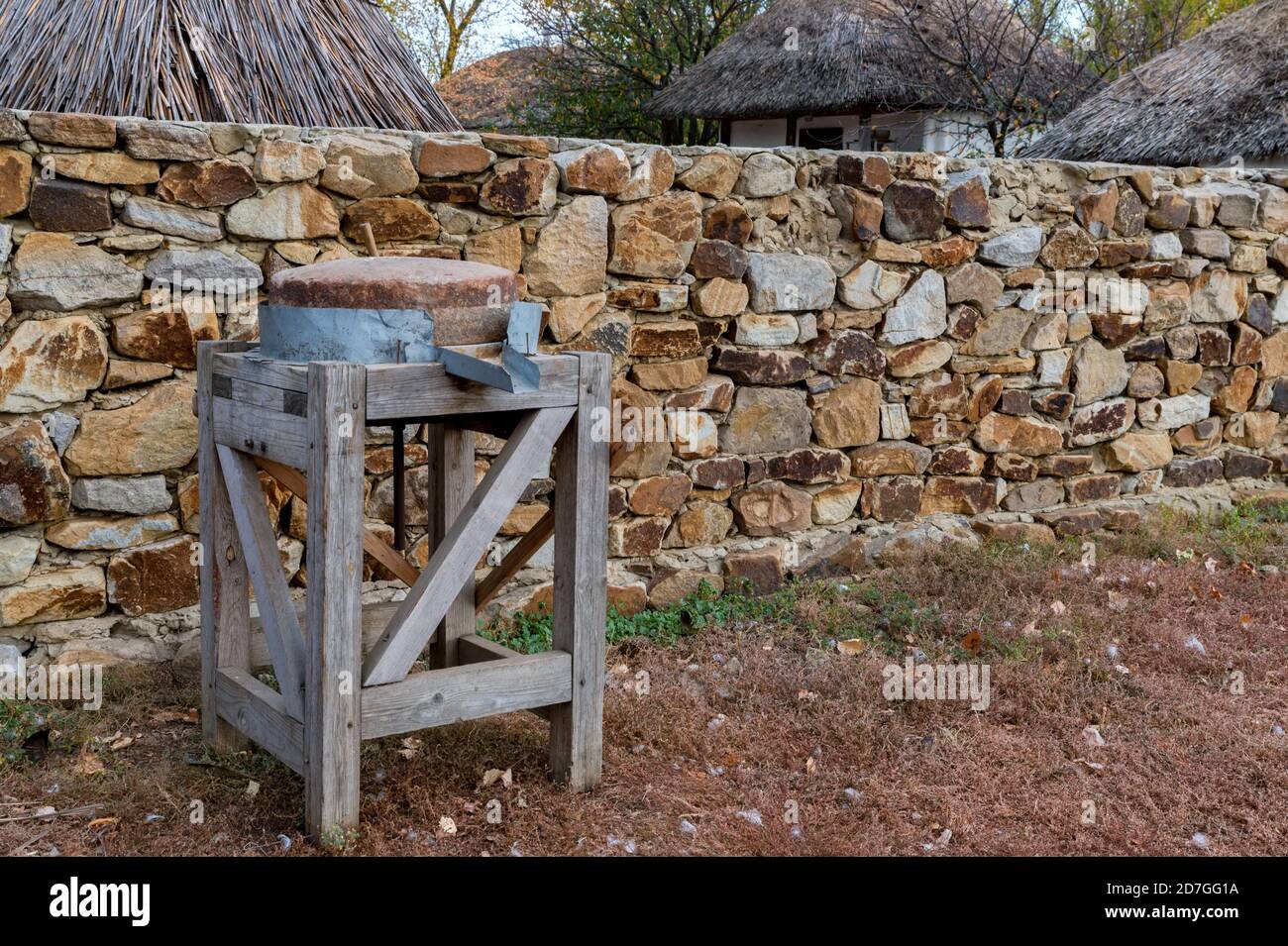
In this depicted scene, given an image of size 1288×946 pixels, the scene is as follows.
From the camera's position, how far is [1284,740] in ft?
11.9

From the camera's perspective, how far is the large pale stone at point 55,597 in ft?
11.8

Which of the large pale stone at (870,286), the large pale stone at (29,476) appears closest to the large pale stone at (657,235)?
the large pale stone at (870,286)

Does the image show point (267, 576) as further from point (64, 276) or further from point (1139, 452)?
point (1139, 452)

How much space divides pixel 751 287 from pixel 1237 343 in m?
2.86

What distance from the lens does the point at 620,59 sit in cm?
1273

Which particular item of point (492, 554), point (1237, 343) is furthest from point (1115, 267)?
point (492, 554)

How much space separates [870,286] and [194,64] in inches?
107

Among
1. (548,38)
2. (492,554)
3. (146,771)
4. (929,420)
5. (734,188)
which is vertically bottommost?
(146,771)

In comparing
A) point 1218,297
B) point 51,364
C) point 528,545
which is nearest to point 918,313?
point 1218,297

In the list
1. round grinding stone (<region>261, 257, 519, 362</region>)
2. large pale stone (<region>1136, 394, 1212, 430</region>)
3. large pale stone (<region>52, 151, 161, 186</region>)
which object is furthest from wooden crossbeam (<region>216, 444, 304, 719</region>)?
large pale stone (<region>1136, 394, 1212, 430</region>)

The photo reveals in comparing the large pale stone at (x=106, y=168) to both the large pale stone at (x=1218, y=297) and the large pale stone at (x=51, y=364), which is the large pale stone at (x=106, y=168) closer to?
the large pale stone at (x=51, y=364)

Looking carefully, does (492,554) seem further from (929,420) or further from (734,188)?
(929,420)

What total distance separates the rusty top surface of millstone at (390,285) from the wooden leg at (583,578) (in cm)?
32

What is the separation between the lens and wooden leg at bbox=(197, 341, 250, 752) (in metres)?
3.22
